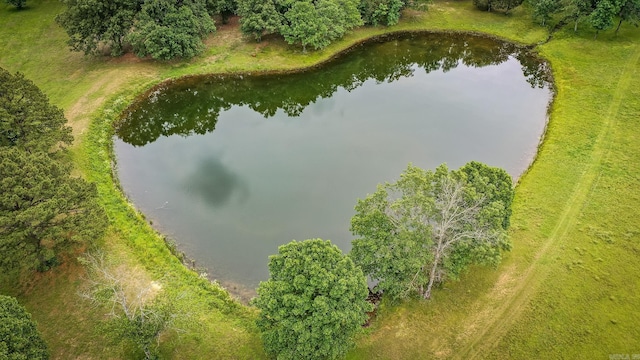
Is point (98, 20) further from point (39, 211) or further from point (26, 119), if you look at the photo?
point (39, 211)

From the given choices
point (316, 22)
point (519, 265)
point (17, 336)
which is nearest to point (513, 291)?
point (519, 265)

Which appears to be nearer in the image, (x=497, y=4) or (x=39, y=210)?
(x=39, y=210)

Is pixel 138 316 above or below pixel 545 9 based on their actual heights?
below

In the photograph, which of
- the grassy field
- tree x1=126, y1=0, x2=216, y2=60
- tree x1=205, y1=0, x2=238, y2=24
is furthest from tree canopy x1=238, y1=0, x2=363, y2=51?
the grassy field

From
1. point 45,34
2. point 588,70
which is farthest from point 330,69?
point 45,34

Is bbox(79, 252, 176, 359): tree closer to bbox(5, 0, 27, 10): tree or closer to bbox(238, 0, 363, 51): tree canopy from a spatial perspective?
bbox(238, 0, 363, 51): tree canopy

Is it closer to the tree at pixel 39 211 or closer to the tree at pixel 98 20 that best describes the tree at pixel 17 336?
the tree at pixel 39 211
